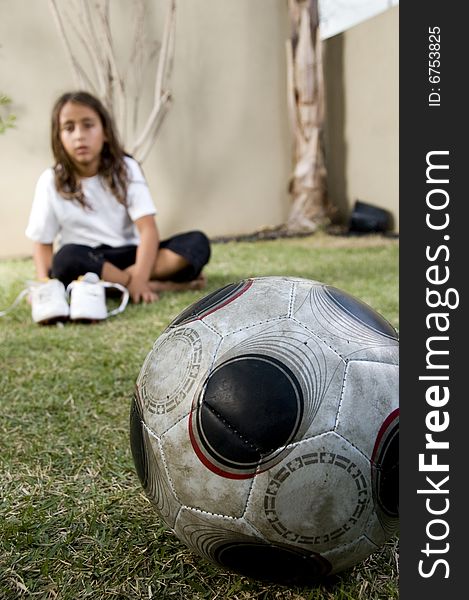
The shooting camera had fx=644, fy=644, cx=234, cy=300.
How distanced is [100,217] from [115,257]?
291mm

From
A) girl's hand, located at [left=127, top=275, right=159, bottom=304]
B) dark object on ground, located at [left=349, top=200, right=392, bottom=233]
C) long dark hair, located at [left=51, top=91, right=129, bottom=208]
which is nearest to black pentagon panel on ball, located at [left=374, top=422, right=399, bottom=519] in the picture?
girl's hand, located at [left=127, top=275, right=159, bottom=304]

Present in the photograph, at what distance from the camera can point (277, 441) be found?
114 cm

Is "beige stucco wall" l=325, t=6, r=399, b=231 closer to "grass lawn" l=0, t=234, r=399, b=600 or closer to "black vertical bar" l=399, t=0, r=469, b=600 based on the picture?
"grass lawn" l=0, t=234, r=399, b=600

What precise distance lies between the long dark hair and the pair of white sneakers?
28.8 inches

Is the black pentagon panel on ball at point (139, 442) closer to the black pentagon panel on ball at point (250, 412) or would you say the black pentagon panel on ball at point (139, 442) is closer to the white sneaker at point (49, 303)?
the black pentagon panel on ball at point (250, 412)

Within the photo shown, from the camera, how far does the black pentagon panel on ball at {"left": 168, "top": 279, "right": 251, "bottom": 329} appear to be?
4.48 ft

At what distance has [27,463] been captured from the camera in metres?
1.85

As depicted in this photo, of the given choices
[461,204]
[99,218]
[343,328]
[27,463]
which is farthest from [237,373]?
[99,218]

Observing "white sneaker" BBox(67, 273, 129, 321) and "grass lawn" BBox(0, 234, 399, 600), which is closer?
"grass lawn" BBox(0, 234, 399, 600)

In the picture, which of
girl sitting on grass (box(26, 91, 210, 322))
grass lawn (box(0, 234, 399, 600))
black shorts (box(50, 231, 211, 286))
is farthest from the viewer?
girl sitting on grass (box(26, 91, 210, 322))

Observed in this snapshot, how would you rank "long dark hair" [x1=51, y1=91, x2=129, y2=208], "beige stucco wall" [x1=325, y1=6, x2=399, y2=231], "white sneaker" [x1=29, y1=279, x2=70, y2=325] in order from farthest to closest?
"beige stucco wall" [x1=325, y1=6, x2=399, y2=231] → "long dark hair" [x1=51, y1=91, x2=129, y2=208] → "white sneaker" [x1=29, y1=279, x2=70, y2=325]

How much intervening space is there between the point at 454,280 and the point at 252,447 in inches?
18.0

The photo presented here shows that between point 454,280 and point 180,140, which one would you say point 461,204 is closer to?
point 454,280

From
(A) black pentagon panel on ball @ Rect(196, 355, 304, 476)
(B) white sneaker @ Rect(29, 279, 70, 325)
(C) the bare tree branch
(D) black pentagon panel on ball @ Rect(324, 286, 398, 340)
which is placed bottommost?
(B) white sneaker @ Rect(29, 279, 70, 325)
